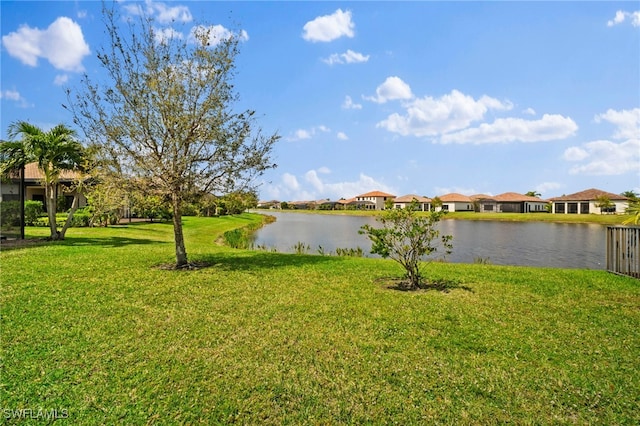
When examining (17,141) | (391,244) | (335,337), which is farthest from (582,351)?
(17,141)

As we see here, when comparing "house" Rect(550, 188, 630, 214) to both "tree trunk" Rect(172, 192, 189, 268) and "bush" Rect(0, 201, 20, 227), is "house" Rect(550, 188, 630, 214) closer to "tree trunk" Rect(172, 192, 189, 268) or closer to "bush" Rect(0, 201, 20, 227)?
"tree trunk" Rect(172, 192, 189, 268)

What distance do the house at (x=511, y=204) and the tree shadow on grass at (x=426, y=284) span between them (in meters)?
87.5

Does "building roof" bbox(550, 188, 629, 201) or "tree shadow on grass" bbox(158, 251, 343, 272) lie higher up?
"building roof" bbox(550, 188, 629, 201)

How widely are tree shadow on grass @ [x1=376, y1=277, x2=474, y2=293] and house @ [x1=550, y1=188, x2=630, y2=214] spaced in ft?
236

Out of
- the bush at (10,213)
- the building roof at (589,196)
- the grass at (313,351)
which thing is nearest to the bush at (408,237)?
the grass at (313,351)

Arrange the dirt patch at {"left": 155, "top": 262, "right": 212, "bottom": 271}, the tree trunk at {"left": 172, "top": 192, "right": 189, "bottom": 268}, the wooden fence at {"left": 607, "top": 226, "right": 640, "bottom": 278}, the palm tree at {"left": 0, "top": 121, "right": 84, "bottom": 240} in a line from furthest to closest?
the palm tree at {"left": 0, "top": 121, "right": 84, "bottom": 240} → the tree trunk at {"left": 172, "top": 192, "right": 189, "bottom": 268} → the dirt patch at {"left": 155, "top": 262, "right": 212, "bottom": 271} → the wooden fence at {"left": 607, "top": 226, "right": 640, "bottom": 278}

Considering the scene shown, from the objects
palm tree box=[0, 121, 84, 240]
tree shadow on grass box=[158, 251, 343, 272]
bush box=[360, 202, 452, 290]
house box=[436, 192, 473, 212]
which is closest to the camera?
bush box=[360, 202, 452, 290]

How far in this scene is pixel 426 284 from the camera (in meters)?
9.12

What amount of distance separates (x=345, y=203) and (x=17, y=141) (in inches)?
Result: 4918

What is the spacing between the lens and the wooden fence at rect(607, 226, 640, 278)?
34.2 ft

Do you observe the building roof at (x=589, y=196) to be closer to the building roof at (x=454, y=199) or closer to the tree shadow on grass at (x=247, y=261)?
the building roof at (x=454, y=199)

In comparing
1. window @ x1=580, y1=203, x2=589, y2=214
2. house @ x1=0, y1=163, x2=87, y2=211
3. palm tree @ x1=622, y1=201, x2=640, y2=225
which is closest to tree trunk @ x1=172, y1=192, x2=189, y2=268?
palm tree @ x1=622, y1=201, x2=640, y2=225

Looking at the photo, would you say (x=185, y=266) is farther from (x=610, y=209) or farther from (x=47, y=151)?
(x=610, y=209)

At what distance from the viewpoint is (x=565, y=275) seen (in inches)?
419
